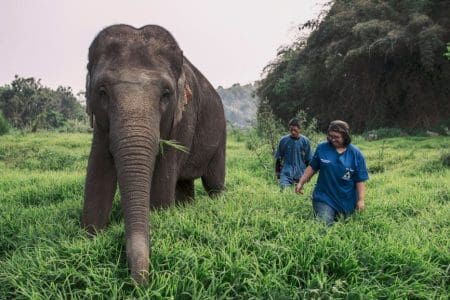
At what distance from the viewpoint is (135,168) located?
11.1 ft

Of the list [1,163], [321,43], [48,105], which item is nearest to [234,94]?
[48,105]

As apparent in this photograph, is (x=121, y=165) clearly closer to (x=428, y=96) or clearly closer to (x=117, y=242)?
(x=117, y=242)

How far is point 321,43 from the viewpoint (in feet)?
69.5

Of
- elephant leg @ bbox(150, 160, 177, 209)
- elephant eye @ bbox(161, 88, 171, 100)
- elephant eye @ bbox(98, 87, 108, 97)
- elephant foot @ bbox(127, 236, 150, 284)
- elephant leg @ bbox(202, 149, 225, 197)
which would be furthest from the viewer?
elephant leg @ bbox(202, 149, 225, 197)

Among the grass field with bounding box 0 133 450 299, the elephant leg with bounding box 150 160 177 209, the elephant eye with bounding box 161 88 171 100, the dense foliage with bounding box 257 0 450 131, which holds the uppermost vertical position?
the dense foliage with bounding box 257 0 450 131

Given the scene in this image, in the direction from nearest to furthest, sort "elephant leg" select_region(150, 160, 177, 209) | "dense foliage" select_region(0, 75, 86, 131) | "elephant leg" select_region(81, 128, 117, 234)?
"elephant leg" select_region(81, 128, 117, 234) → "elephant leg" select_region(150, 160, 177, 209) → "dense foliage" select_region(0, 75, 86, 131)

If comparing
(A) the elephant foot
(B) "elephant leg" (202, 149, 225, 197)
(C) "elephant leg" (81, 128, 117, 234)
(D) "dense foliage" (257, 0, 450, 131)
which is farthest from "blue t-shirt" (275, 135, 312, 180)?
(D) "dense foliage" (257, 0, 450, 131)

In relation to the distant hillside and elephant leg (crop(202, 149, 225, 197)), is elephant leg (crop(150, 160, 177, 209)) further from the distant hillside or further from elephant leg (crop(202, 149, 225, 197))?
the distant hillside

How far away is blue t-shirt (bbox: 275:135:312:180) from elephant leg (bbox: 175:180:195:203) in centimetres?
136

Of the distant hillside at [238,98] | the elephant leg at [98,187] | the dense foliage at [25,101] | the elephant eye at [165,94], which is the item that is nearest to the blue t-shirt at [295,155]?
the elephant leg at [98,187]

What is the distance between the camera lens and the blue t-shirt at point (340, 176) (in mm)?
4613

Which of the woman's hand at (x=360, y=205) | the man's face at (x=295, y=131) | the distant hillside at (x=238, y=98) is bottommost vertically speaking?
the woman's hand at (x=360, y=205)

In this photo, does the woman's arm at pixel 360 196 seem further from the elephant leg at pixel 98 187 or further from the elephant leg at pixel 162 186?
the elephant leg at pixel 98 187

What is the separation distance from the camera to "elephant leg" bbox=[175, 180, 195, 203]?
6.14m
